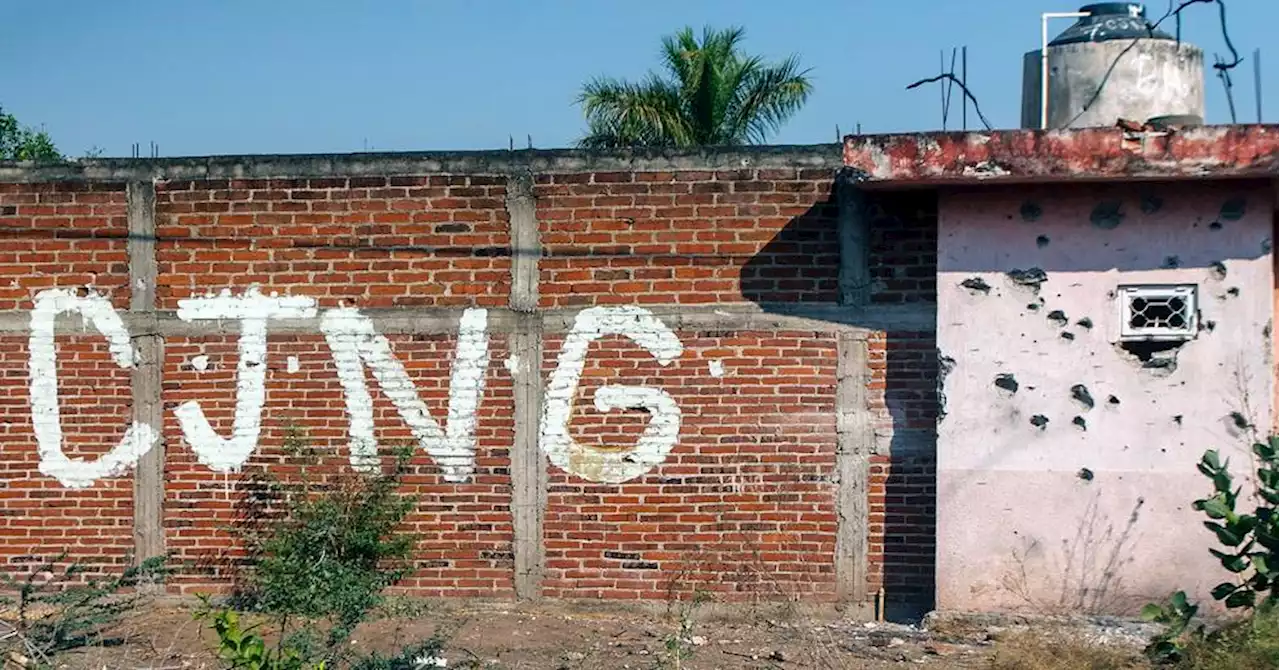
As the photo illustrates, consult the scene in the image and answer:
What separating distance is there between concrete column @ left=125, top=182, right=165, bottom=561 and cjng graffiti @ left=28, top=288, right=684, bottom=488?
0.08 metres

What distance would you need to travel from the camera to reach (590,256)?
950cm

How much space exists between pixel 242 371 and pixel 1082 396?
515 centimetres

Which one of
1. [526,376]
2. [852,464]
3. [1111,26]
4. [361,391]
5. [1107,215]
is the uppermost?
[1111,26]

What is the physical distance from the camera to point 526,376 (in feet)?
31.3

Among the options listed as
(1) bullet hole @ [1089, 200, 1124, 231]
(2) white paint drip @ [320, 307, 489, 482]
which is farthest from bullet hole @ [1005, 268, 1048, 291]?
(2) white paint drip @ [320, 307, 489, 482]

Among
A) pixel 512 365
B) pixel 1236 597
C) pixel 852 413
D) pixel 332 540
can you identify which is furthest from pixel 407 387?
pixel 1236 597

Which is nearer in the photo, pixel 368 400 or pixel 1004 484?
pixel 1004 484

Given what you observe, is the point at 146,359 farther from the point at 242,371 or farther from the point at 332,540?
the point at 332,540

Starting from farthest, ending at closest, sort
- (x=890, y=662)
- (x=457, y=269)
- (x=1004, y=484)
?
(x=457, y=269), (x=1004, y=484), (x=890, y=662)

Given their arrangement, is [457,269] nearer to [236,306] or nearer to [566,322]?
[566,322]

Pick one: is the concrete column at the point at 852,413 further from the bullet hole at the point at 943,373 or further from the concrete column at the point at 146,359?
the concrete column at the point at 146,359

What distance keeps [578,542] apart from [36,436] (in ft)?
11.7

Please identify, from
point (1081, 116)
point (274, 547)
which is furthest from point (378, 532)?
point (1081, 116)

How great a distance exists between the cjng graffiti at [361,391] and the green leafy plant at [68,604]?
667 millimetres
